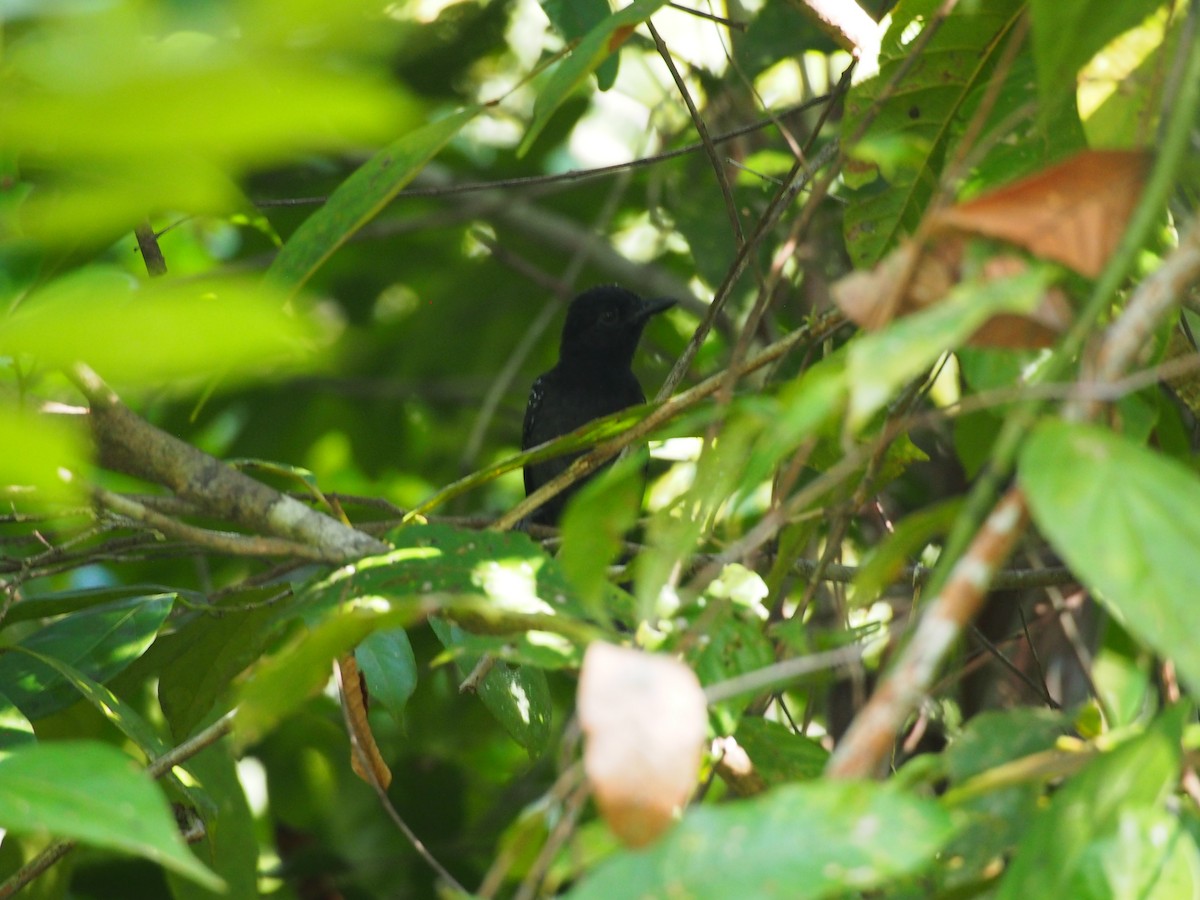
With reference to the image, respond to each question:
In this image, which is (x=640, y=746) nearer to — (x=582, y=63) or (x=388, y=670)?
(x=582, y=63)

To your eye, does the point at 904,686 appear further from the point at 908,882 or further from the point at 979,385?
the point at 979,385

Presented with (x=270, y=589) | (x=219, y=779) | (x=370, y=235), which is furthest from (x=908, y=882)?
(x=370, y=235)

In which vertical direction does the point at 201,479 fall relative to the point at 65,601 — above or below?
above

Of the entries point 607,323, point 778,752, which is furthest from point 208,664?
point 607,323

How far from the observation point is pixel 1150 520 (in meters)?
0.99

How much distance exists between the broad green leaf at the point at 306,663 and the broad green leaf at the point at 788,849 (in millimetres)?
425

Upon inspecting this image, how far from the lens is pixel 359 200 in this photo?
167cm

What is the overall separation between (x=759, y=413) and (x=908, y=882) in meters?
0.54

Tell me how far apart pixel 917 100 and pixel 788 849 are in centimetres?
161

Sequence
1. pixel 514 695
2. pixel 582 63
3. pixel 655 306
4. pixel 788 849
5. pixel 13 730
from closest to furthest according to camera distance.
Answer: pixel 788 849 < pixel 582 63 < pixel 13 730 < pixel 514 695 < pixel 655 306

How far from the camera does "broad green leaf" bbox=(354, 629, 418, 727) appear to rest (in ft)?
7.07

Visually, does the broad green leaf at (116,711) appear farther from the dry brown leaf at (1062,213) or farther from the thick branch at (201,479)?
the dry brown leaf at (1062,213)

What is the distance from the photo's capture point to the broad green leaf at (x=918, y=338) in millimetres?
978

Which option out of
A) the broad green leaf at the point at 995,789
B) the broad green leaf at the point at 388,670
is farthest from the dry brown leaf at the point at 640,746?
the broad green leaf at the point at 388,670
